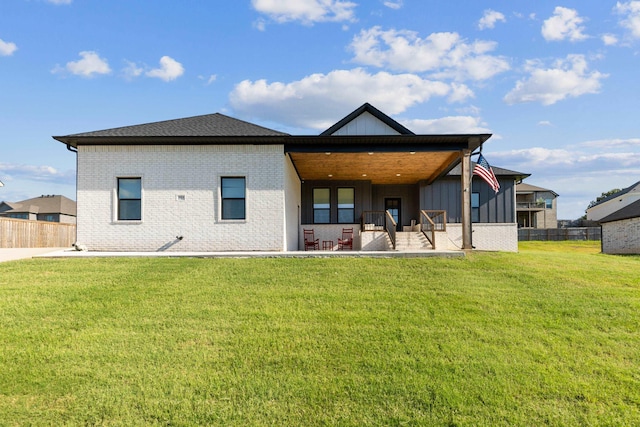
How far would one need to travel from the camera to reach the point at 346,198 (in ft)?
67.3

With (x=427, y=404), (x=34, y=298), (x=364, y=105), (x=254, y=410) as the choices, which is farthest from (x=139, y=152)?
(x=427, y=404)

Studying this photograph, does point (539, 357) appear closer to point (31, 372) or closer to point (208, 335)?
point (208, 335)

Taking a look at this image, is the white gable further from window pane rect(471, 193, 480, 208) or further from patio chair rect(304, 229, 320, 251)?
window pane rect(471, 193, 480, 208)

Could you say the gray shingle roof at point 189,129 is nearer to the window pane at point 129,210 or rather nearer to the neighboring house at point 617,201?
the window pane at point 129,210

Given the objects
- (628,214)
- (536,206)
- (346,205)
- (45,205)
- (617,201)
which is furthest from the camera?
(45,205)

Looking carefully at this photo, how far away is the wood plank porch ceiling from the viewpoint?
574 inches

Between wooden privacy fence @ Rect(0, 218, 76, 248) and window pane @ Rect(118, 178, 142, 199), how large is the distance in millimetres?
7567

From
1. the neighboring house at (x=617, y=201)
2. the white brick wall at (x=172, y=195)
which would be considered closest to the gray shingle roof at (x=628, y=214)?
the white brick wall at (x=172, y=195)

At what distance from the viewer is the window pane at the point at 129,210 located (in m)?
13.3

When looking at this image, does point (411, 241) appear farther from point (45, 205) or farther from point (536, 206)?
point (45, 205)

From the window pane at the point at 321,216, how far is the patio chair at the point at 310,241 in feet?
4.13

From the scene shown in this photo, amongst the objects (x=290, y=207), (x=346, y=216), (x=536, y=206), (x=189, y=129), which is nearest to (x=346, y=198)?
(x=346, y=216)

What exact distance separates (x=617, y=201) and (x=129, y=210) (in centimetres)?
5268

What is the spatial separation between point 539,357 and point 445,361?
126cm
